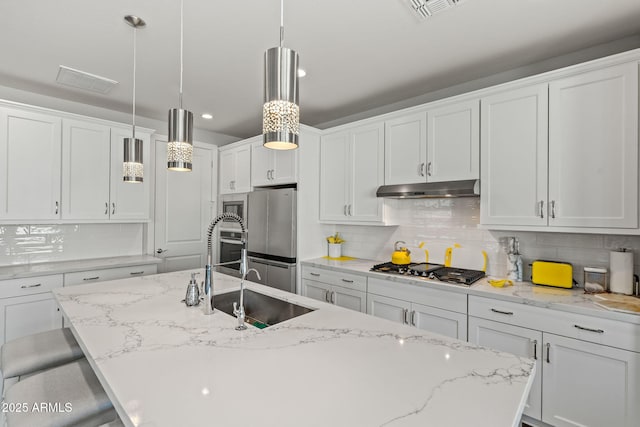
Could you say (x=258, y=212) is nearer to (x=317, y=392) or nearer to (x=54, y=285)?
(x=54, y=285)

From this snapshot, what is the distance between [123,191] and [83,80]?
117 centimetres

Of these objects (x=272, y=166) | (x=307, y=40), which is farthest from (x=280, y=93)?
(x=272, y=166)

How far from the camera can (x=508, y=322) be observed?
208 cm

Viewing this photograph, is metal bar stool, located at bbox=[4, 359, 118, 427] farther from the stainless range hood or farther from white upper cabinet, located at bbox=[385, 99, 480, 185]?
white upper cabinet, located at bbox=[385, 99, 480, 185]

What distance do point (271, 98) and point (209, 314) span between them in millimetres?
1161

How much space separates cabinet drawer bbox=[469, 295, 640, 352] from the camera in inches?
67.2

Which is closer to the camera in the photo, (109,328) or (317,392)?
(317,392)

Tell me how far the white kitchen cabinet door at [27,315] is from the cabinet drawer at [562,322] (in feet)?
11.6

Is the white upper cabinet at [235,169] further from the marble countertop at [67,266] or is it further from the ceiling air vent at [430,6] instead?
the ceiling air vent at [430,6]

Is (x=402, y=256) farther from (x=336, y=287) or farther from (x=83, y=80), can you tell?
(x=83, y=80)

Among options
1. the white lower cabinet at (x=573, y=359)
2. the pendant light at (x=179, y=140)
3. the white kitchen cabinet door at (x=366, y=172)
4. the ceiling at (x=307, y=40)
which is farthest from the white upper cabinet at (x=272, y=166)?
the white lower cabinet at (x=573, y=359)

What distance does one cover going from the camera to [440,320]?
7.90ft

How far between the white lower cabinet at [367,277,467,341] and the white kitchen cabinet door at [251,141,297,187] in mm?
1475

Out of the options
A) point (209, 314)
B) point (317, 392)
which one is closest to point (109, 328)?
point (209, 314)
